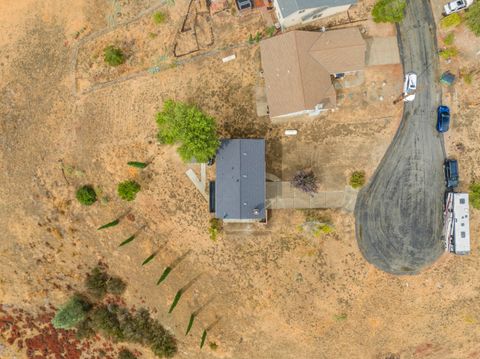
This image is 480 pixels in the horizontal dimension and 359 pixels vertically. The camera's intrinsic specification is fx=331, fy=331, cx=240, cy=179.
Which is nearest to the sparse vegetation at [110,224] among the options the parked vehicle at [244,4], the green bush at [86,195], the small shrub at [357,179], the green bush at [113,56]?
the green bush at [86,195]

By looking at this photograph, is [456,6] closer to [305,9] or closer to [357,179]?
[305,9]

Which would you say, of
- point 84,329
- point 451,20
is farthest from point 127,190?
point 451,20

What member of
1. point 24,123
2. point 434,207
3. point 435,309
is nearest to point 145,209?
point 24,123

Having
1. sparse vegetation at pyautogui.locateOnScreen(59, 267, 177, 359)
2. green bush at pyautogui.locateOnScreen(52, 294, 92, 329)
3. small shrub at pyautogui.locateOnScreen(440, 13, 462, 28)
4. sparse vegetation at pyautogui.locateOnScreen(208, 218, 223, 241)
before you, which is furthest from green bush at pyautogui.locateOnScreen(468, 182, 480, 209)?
green bush at pyautogui.locateOnScreen(52, 294, 92, 329)

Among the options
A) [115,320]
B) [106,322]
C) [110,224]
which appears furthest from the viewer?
[115,320]

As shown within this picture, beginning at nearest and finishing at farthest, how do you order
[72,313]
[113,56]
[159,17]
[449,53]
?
[449,53] < [113,56] < [159,17] < [72,313]
